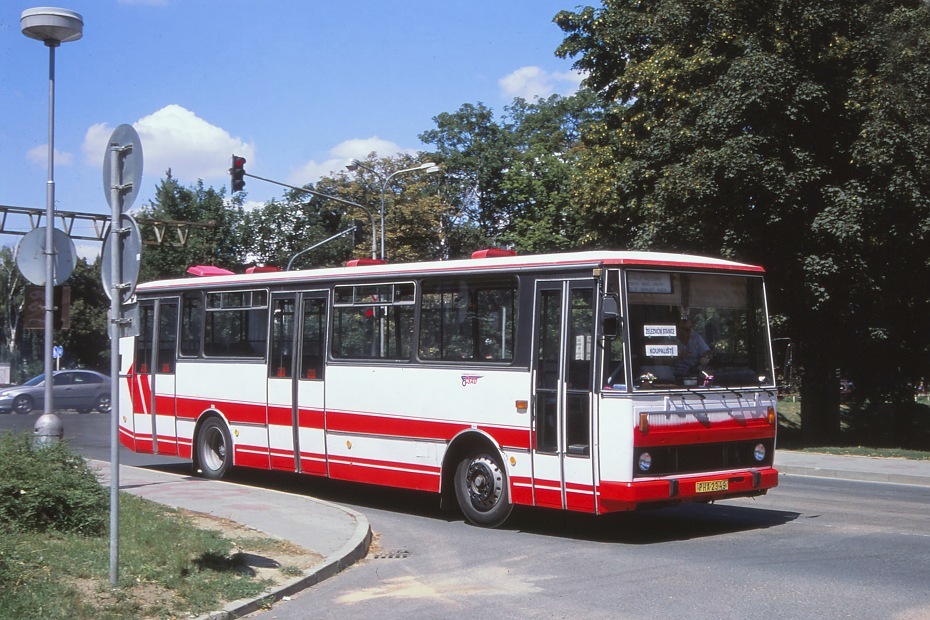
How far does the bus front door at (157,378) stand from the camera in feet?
57.1

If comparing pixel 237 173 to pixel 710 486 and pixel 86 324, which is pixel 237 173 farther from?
pixel 86 324

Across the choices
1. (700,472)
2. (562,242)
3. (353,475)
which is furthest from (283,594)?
(562,242)

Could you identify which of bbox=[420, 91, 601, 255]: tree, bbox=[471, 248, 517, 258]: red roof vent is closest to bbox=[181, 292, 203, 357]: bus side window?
bbox=[471, 248, 517, 258]: red roof vent

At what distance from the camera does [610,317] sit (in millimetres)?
10492

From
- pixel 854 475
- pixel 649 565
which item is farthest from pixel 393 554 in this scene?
pixel 854 475

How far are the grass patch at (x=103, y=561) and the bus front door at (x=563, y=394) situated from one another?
284 centimetres

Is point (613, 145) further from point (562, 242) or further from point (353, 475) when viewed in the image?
point (353, 475)

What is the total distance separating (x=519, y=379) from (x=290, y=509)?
3200mm

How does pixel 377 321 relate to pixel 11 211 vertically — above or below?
below

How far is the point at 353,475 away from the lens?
45.7 ft

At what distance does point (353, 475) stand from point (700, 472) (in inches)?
187

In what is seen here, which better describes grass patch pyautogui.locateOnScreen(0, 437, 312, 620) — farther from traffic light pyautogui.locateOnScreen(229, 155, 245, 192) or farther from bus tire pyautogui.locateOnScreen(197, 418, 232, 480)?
traffic light pyautogui.locateOnScreen(229, 155, 245, 192)

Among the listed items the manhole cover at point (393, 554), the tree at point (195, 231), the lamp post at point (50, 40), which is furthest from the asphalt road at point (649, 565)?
the tree at point (195, 231)

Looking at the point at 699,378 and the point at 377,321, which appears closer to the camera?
the point at 699,378
